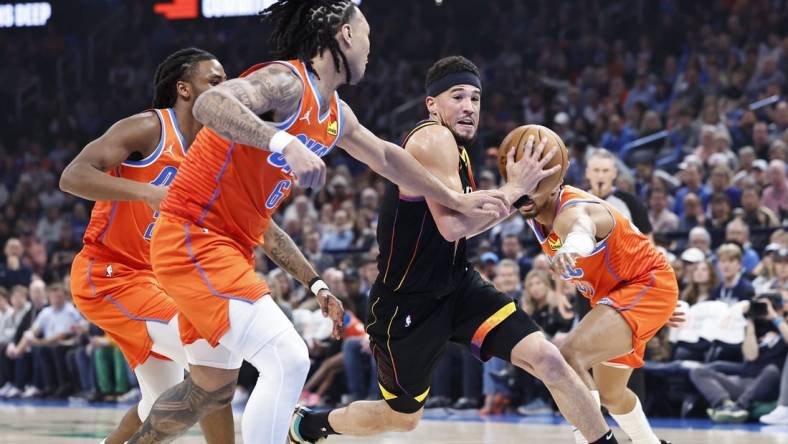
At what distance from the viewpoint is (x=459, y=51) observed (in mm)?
19797

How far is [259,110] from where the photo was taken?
399 cm

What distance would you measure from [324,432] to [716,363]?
15.5ft

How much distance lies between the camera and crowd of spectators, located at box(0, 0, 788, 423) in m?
9.93

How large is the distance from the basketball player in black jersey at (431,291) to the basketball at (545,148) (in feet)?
0.26

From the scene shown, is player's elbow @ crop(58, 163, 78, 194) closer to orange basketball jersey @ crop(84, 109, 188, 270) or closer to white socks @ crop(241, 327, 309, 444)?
orange basketball jersey @ crop(84, 109, 188, 270)

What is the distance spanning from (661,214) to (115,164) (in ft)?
26.9

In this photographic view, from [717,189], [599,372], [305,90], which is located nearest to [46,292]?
[717,189]

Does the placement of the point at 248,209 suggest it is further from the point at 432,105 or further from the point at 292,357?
→ the point at 432,105

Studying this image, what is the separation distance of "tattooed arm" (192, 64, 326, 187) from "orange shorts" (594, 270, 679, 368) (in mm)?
2446

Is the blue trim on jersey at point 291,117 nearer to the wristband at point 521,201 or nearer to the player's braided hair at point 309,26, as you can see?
the player's braided hair at point 309,26

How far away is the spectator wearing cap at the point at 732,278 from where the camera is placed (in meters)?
9.70

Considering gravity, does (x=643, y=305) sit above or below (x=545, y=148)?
below

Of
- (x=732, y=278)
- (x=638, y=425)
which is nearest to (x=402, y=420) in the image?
(x=638, y=425)

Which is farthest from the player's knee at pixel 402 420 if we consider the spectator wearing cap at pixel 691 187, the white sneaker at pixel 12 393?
the white sneaker at pixel 12 393
